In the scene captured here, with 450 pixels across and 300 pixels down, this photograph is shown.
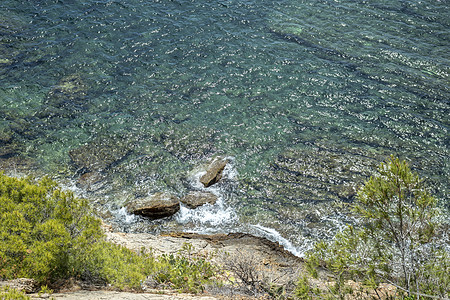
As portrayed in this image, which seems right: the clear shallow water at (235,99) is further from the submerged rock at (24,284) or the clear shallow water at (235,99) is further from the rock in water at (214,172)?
the submerged rock at (24,284)

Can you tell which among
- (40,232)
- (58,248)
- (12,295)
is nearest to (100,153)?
(40,232)

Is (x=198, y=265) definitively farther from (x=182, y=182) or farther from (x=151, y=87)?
(x=151, y=87)

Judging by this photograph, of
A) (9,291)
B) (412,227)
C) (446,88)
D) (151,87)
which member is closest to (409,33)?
(446,88)

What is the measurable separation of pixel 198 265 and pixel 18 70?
16641 mm

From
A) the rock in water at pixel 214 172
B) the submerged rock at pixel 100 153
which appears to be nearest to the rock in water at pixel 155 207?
the rock in water at pixel 214 172

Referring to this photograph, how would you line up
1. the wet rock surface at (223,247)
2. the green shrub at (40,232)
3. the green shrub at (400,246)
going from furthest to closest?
1. the wet rock surface at (223,247)
2. the green shrub at (40,232)
3. the green shrub at (400,246)

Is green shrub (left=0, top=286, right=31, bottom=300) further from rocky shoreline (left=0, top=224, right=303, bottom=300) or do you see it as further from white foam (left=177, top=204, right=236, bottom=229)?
white foam (left=177, top=204, right=236, bottom=229)

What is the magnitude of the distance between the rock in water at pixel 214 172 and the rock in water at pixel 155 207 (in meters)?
1.57

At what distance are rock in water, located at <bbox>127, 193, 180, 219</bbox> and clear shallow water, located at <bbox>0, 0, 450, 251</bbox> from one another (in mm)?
358

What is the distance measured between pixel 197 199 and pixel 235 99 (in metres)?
6.79

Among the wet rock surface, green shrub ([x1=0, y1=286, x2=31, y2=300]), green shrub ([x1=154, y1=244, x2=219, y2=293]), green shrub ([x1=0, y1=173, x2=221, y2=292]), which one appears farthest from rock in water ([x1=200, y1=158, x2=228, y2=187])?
green shrub ([x1=0, y1=286, x2=31, y2=300])

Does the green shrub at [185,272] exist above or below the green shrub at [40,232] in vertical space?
below

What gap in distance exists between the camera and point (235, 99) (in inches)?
824

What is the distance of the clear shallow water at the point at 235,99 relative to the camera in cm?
1681
